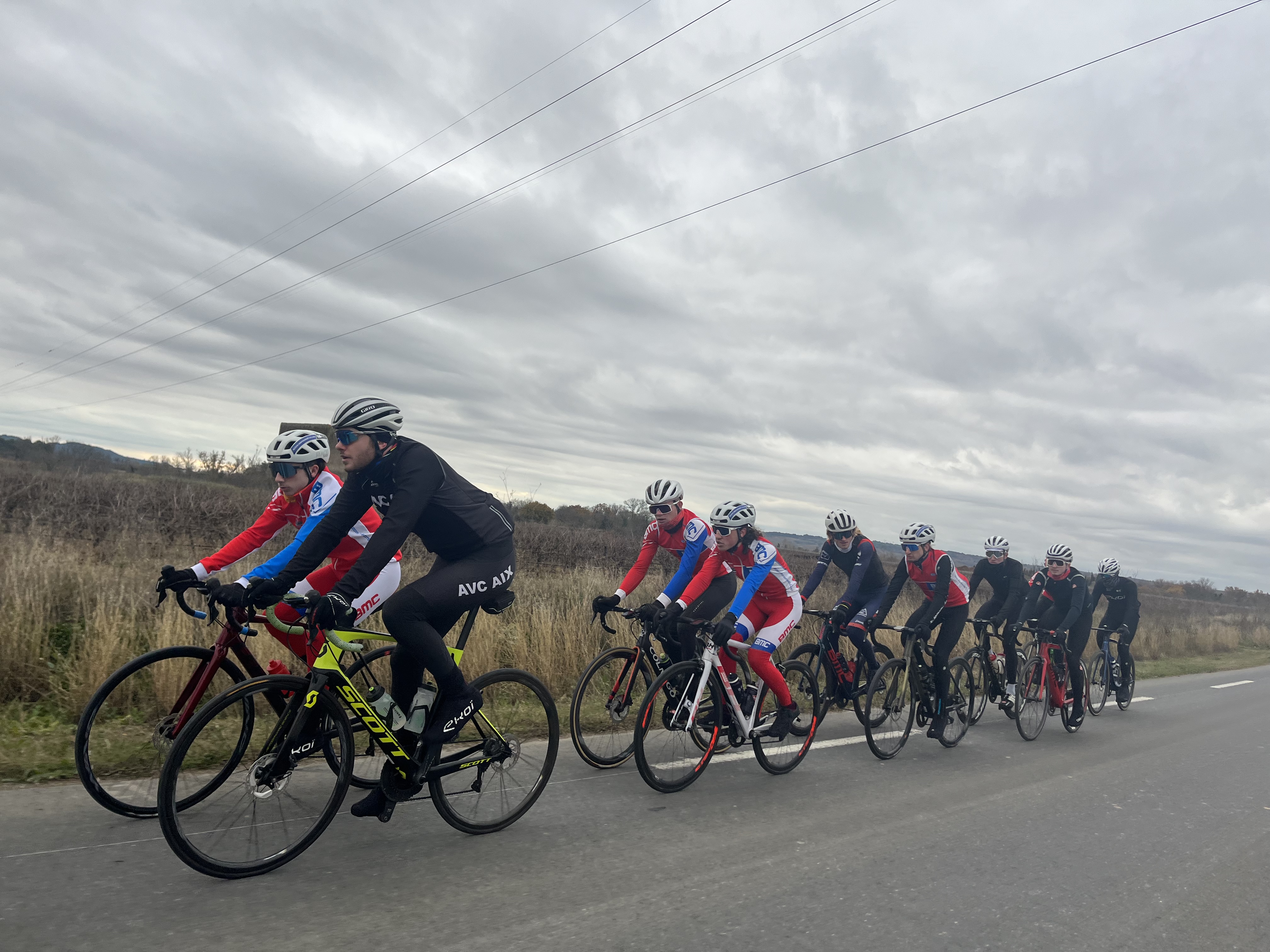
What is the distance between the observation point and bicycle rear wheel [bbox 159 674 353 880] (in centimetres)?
345

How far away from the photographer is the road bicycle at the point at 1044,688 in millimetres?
8680

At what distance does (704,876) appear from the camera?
3.98 m

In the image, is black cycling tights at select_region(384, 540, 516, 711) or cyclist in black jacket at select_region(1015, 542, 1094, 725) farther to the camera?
cyclist in black jacket at select_region(1015, 542, 1094, 725)

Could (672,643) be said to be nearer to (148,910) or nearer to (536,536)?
(148,910)

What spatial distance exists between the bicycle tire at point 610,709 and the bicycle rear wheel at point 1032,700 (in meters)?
4.72

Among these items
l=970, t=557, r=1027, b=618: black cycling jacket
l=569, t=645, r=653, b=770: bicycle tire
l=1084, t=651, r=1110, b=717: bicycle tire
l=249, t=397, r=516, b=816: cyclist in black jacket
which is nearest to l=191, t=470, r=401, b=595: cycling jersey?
l=249, t=397, r=516, b=816: cyclist in black jacket

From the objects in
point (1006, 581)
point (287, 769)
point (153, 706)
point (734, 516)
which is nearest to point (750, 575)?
point (734, 516)

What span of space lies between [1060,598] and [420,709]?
8.95 meters

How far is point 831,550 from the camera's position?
8.47 m

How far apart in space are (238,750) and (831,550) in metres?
6.10

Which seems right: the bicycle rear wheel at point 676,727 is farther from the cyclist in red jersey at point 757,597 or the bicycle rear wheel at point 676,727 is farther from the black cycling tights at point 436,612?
the black cycling tights at point 436,612

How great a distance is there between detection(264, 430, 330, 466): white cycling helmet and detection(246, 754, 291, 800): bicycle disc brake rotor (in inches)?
76.9

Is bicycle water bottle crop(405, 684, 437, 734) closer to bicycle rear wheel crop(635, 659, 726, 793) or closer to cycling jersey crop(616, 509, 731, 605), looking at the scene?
bicycle rear wheel crop(635, 659, 726, 793)

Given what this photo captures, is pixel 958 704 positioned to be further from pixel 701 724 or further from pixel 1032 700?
pixel 701 724
